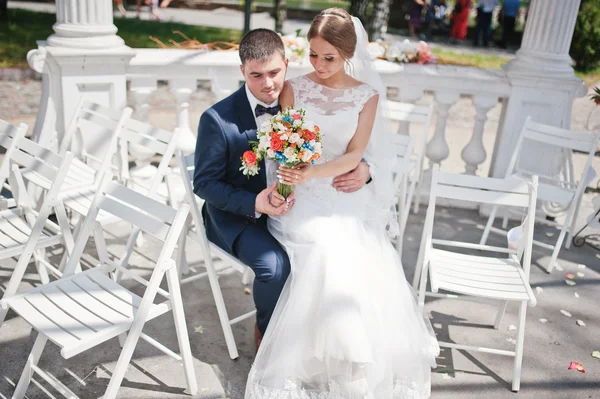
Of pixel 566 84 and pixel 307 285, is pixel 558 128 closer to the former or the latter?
pixel 566 84

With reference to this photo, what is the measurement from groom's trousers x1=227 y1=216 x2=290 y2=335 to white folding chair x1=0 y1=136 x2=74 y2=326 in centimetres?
103

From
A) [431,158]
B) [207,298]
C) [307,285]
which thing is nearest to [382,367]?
[307,285]

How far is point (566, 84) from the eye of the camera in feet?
17.2

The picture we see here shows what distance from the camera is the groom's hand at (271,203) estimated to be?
124 inches

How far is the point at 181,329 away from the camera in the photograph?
3.01m

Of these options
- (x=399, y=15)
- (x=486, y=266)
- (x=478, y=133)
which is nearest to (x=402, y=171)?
(x=486, y=266)

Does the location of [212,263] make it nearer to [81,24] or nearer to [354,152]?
[354,152]

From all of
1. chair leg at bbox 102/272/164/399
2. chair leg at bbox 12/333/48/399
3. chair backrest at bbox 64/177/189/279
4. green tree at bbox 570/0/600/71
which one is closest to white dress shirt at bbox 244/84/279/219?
chair backrest at bbox 64/177/189/279

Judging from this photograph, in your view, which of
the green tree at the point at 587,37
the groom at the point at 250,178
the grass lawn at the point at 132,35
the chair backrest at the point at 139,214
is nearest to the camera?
the chair backrest at the point at 139,214

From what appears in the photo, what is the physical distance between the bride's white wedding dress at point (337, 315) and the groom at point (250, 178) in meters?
0.10

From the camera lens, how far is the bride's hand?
3.04m

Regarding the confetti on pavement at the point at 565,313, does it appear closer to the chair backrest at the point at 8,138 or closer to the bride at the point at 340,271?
the bride at the point at 340,271

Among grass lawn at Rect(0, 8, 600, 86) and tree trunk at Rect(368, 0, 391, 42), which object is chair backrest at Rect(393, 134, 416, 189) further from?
grass lawn at Rect(0, 8, 600, 86)

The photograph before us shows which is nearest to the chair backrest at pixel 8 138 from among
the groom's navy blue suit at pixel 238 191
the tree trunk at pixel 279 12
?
the groom's navy blue suit at pixel 238 191
